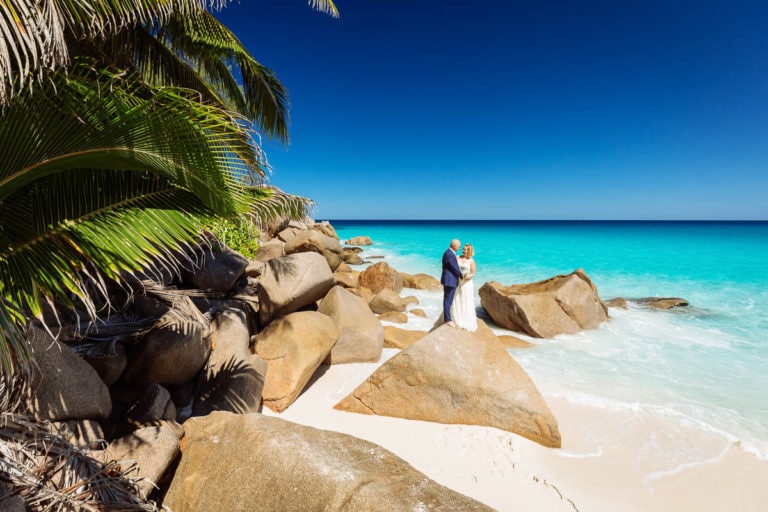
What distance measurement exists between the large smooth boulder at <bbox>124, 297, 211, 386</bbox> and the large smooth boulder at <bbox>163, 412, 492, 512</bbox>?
1017mm

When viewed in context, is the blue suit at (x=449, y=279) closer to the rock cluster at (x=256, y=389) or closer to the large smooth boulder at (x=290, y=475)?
the rock cluster at (x=256, y=389)

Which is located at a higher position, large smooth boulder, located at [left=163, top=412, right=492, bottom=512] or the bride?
the bride

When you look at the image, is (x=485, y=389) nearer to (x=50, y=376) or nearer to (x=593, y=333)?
(x=50, y=376)

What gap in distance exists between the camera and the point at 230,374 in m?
4.09

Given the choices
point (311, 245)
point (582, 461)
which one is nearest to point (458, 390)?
point (582, 461)

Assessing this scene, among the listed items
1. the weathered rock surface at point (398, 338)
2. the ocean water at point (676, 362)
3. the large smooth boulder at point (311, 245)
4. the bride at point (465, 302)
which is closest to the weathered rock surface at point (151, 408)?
the bride at point (465, 302)

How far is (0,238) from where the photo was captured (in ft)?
6.55

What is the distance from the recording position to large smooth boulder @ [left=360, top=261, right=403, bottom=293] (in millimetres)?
11695

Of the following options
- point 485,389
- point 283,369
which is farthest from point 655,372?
point 283,369

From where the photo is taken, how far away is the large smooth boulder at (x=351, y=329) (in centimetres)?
590

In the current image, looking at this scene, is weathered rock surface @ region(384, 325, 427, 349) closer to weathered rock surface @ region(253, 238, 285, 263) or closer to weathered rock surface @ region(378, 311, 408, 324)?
weathered rock surface @ region(378, 311, 408, 324)

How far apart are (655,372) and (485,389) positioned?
4.42 metres

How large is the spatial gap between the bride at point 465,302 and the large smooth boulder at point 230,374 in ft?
10.4

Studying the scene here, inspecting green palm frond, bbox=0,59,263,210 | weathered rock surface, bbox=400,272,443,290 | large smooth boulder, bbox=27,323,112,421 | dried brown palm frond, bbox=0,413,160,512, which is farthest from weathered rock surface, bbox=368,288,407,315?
green palm frond, bbox=0,59,263,210
